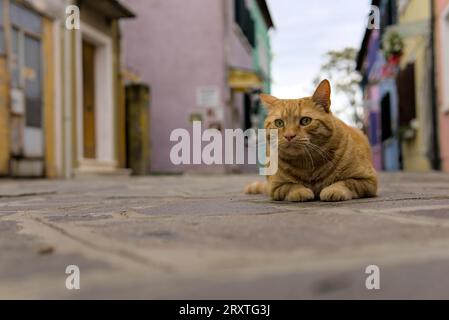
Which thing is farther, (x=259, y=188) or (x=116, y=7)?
(x=116, y=7)

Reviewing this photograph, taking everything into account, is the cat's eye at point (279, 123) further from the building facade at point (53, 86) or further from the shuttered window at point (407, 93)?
the shuttered window at point (407, 93)

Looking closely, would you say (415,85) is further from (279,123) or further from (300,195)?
(300,195)

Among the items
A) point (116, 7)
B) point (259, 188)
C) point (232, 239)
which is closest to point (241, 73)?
point (116, 7)

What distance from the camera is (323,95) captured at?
2680 millimetres

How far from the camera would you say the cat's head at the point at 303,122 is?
8.29ft

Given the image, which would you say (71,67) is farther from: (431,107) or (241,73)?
(431,107)

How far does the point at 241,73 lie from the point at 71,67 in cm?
545

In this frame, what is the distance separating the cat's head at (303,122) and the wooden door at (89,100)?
7934 millimetres

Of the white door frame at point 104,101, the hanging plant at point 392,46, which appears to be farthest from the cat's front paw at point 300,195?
the hanging plant at point 392,46

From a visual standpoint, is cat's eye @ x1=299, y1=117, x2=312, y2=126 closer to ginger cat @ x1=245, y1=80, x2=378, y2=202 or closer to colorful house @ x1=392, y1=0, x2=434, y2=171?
ginger cat @ x1=245, y1=80, x2=378, y2=202

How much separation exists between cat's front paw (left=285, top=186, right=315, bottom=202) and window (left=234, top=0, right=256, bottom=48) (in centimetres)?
1280

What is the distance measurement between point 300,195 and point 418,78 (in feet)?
30.5

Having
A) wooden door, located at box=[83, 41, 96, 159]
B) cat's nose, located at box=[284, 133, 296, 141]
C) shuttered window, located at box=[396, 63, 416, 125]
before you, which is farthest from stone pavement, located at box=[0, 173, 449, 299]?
shuttered window, located at box=[396, 63, 416, 125]
